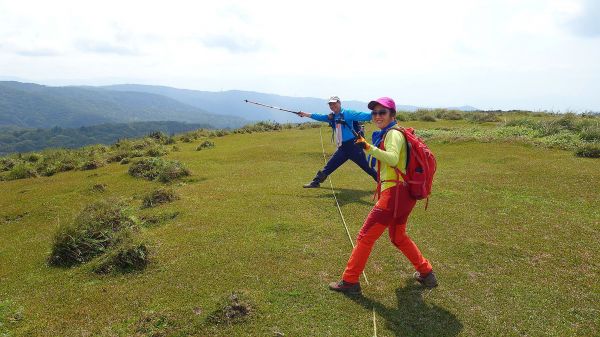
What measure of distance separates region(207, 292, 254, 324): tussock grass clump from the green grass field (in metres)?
0.10

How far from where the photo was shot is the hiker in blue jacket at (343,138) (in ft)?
43.7

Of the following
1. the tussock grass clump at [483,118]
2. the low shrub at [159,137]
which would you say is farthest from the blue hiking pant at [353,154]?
the tussock grass clump at [483,118]

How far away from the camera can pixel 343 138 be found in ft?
45.4

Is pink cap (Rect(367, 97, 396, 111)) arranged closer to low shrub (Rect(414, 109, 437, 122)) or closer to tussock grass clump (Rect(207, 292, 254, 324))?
tussock grass clump (Rect(207, 292, 254, 324))

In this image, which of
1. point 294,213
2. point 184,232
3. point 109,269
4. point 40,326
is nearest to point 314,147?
point 294,213

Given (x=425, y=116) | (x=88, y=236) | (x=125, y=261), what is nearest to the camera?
(x=125, y=261)

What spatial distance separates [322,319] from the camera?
6.34 meters

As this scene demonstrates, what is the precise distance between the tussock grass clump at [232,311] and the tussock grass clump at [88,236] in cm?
394

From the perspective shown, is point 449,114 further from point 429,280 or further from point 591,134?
point 429,280

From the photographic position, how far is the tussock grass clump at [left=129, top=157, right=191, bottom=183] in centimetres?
1710

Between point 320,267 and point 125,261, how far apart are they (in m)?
3.87

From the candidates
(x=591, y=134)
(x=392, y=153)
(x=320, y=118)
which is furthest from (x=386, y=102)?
(x=591, y=134)

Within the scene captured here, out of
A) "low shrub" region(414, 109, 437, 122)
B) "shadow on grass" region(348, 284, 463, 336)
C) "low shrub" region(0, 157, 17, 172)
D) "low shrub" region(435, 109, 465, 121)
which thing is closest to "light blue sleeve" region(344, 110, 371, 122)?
"shadow on grass" region(348, 284, 463, 336)

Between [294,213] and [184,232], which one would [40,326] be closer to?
[184,232]
